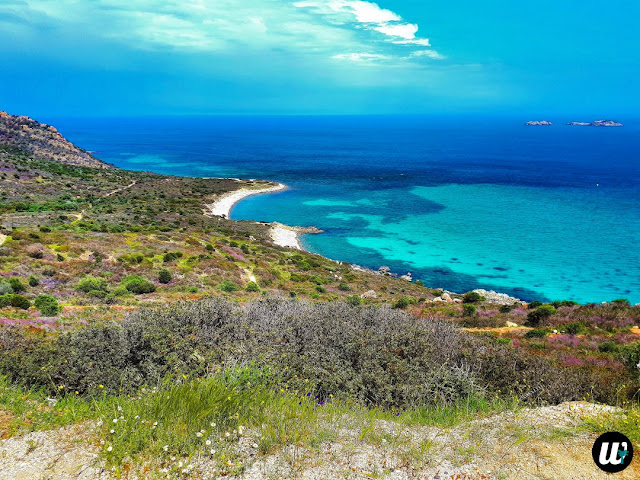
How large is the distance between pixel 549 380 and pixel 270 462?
6318 millimetres

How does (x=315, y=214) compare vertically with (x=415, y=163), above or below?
below

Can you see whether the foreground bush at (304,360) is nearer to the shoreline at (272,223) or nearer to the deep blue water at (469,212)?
the deep blue water at (469,212)

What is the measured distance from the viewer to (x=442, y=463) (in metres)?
5.40

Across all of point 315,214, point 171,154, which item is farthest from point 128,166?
point 315,214

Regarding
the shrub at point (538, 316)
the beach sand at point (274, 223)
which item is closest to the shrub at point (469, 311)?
the shrub at point (538, 316)

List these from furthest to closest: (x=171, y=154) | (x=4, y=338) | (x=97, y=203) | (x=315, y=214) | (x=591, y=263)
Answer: (x=171, y=154) → (x=315, y=214) → (x=97, y=203) → (x=591, y=263) → (x=4, y=338)

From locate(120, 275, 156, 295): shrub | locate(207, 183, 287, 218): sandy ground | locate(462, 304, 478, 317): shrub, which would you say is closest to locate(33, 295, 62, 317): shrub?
locate(120, 275, 156, 295): shrub

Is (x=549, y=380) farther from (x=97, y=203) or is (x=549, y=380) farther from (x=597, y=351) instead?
(x=97, y=203)

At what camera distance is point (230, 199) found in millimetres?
86750

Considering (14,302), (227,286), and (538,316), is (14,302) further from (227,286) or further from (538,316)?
(538,316)

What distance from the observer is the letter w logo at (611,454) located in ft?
17.1

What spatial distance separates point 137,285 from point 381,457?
21966 millimetres

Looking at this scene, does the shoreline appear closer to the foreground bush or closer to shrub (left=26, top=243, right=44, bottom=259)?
shrub (left=26, top=243, right=44, bottom=259)

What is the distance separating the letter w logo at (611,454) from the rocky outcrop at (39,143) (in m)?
129
